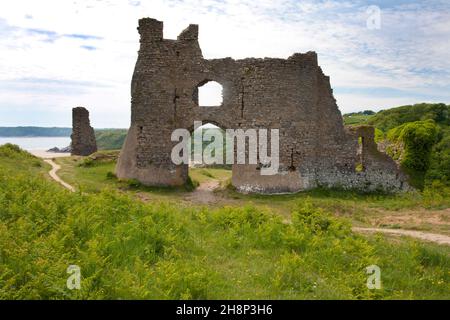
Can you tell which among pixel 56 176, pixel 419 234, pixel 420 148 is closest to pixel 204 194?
pixel 56 176

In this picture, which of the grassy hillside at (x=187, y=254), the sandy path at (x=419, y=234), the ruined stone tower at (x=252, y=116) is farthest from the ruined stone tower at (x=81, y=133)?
the sandy path at (x=419, y=234)

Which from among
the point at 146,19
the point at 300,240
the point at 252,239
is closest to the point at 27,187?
the point at 252,239

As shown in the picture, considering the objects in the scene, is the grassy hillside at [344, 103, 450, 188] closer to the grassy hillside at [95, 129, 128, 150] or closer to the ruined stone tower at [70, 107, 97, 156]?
the ruined stone tower at [70, 107, 97, 156]

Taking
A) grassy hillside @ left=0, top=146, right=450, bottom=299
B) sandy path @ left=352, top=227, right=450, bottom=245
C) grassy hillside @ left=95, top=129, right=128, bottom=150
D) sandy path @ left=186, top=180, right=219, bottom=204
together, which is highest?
grassy hillside @ left=95, top=129, right=128, bottom=150

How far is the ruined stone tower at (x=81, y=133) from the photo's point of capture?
35031 mm

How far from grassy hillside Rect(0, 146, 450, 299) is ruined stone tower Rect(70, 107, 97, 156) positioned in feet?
74.9

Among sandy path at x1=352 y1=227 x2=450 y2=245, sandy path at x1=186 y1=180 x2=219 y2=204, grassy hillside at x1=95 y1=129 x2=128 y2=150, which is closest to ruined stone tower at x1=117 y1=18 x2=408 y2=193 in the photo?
sandy path at x1=186 y1=180 x2=219 y2=204

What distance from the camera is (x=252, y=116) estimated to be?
2152 cm

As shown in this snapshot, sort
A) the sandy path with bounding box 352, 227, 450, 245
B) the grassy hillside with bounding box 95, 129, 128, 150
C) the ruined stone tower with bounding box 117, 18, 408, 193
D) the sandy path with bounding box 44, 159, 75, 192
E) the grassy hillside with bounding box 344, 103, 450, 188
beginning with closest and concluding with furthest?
the sandy path with bounding box 352, 227, 450, 245 → the sandy path with bounding box 44, 159, 75, 192 → the ruined stone tower with bounding box 117, 18, 408, 193 → the grassy hillside with bounding box 344, 103, 450, 188 → the grassy hillside with bounding box 95, 129, 128, 150

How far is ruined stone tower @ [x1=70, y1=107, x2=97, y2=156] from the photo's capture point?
3503 cm

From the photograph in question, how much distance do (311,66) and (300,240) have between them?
13.4m

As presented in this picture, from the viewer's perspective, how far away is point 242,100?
854 inches

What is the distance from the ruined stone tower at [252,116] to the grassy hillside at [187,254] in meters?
8.81

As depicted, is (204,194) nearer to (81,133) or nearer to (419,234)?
(419,234)
